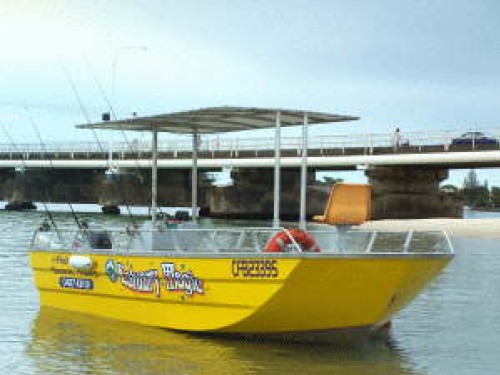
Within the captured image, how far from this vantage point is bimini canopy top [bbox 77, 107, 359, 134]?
14.0m

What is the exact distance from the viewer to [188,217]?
17.8 metres

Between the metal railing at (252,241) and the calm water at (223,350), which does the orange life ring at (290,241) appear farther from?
the calm water at (223,350)

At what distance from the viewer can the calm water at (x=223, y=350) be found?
12.2 metres

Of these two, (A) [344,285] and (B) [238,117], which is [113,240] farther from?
(A) [344,285]

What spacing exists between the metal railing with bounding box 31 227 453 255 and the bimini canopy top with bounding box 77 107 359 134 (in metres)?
1.78

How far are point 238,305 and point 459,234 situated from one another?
3839 centimetres

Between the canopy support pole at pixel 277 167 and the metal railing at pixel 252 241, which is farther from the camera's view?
the canopy support pole at pixel 277 167

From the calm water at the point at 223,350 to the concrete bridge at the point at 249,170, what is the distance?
108ft

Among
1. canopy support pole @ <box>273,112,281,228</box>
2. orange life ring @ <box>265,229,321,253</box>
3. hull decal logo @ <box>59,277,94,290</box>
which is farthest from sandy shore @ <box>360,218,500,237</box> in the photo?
orange life ring @ <box>265,229,321,253</box>

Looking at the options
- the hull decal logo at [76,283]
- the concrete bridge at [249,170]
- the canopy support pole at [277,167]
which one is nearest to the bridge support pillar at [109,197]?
the concrete bridge at [249,170]

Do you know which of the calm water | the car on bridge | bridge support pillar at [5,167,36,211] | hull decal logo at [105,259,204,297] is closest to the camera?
the calm water

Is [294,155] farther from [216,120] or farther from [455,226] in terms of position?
[216,120]

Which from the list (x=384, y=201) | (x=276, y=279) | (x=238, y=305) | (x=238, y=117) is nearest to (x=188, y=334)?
(x=238, y=305)

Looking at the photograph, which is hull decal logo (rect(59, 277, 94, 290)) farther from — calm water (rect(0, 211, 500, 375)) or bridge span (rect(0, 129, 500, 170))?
bridge span (rect(0, 129, 500, 170))
